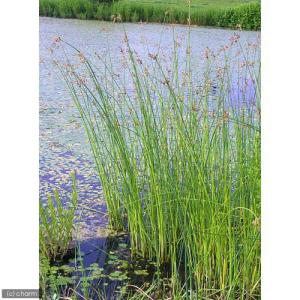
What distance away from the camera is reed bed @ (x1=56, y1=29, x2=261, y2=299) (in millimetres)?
2824

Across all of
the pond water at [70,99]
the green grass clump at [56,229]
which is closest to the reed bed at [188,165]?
the pond water at [70,99]

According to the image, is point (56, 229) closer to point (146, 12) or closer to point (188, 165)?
point (188, 165)

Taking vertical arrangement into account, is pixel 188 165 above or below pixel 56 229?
above

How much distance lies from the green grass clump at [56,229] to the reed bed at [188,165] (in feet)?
0.64

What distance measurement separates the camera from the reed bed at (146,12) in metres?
3.10

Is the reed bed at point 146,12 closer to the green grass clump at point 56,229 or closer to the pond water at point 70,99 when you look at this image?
the pond water at point 70,99

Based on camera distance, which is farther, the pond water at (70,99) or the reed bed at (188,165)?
the pond water at (70,99)

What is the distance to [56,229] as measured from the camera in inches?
122

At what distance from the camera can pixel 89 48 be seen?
3.39 meters

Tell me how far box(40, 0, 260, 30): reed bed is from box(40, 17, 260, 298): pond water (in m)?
0.03

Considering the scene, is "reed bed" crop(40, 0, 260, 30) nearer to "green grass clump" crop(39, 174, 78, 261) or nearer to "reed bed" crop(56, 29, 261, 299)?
"reed bed" crop(56, 29, 261, 299)

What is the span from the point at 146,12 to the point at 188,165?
2.59 ft

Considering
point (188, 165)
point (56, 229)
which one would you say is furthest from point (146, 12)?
point (56, 229)
